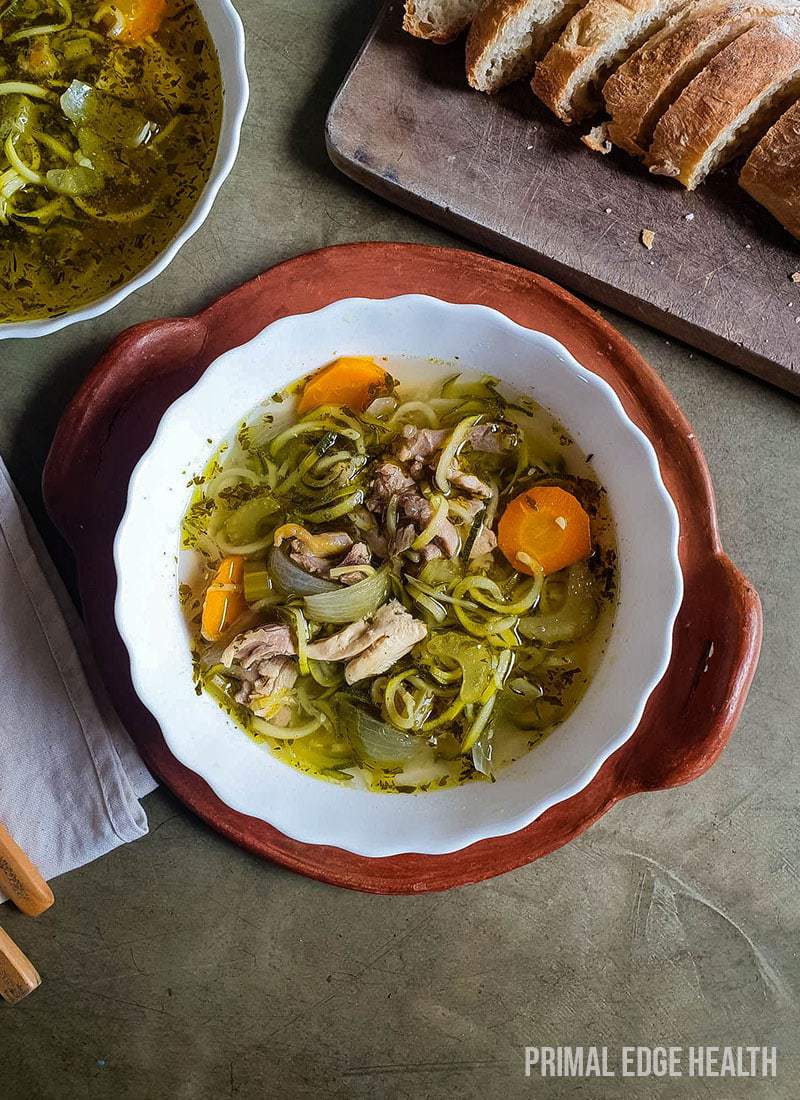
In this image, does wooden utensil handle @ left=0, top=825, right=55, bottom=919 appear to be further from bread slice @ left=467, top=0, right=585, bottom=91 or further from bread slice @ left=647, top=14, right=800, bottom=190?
bread slice @ left=647, top=14, right=800, bottom=190

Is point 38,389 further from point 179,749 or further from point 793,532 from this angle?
point 793,532

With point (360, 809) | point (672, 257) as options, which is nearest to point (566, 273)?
point (672, 257)

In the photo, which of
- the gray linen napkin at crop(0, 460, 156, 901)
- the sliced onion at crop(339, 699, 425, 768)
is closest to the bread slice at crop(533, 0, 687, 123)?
the sliced onion at crop(339, 699, 425, 768)

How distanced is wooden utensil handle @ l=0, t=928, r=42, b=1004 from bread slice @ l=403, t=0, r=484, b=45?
116 inches

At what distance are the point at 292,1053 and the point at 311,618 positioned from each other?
1427 millimetres

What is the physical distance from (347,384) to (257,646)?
0.75m

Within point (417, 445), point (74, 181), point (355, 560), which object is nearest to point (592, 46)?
point (417, 445)

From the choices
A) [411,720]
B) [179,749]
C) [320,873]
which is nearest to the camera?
[179,749]

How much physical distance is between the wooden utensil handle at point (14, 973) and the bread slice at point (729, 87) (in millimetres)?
3012

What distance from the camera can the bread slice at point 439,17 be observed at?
8.42 feet

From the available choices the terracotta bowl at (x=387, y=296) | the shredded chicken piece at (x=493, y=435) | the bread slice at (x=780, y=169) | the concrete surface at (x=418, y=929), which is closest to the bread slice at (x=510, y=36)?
the concrete surface at (x=418, y=929)

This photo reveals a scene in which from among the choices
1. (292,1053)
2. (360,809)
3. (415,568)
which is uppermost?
(415,568)

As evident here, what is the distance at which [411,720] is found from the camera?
2.35m

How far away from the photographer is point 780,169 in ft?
8.14
